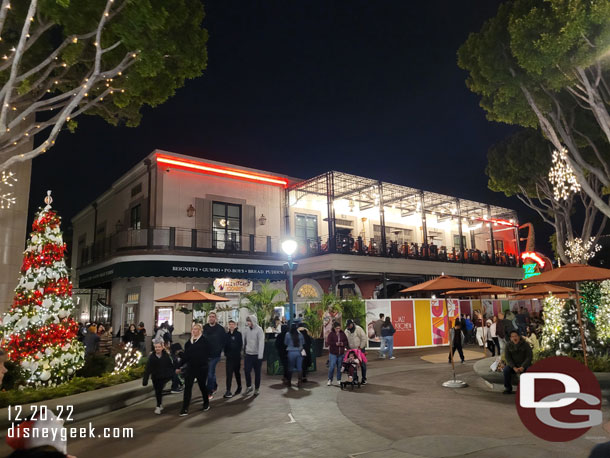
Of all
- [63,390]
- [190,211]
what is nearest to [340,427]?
[63,390]

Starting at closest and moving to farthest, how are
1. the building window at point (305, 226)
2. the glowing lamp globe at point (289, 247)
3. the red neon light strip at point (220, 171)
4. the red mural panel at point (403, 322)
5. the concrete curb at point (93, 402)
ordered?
the concrete curb at point (93, 402) < the glowing lamp globe at point (289, 247) < the red mural panel at point (403, 322) < the red neon light strip at point (220, 171) < the building window at point (305, 226)

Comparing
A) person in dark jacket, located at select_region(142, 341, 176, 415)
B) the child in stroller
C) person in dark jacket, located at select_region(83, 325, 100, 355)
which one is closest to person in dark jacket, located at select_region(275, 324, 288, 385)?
the child in stroller

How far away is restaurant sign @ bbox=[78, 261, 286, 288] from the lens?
20.4 meters

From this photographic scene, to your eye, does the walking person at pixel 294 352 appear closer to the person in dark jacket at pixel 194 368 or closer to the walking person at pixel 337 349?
the walking person at pixel 337 349

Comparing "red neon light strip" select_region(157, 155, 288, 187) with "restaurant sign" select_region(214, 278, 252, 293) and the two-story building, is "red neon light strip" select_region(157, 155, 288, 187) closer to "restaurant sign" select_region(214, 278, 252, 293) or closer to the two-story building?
the two-story building

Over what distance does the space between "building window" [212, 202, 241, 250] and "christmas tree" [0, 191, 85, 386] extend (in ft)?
42.4

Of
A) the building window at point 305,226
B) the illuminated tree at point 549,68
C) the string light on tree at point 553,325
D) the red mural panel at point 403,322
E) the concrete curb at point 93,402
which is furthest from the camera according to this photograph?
the building window at point 305,226

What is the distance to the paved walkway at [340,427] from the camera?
5.91 metres

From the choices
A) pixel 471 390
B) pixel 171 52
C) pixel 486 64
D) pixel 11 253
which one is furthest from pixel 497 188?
pixel 11 253

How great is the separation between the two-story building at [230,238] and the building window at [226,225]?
6 centimetres

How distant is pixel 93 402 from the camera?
838cm

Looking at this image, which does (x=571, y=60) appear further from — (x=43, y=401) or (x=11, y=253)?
(x=11, y=253)

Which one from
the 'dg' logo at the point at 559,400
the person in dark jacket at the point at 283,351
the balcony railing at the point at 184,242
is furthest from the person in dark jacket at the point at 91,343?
the 'dg' logo at the point at 559,400

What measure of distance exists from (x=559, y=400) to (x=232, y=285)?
17.9 meters
